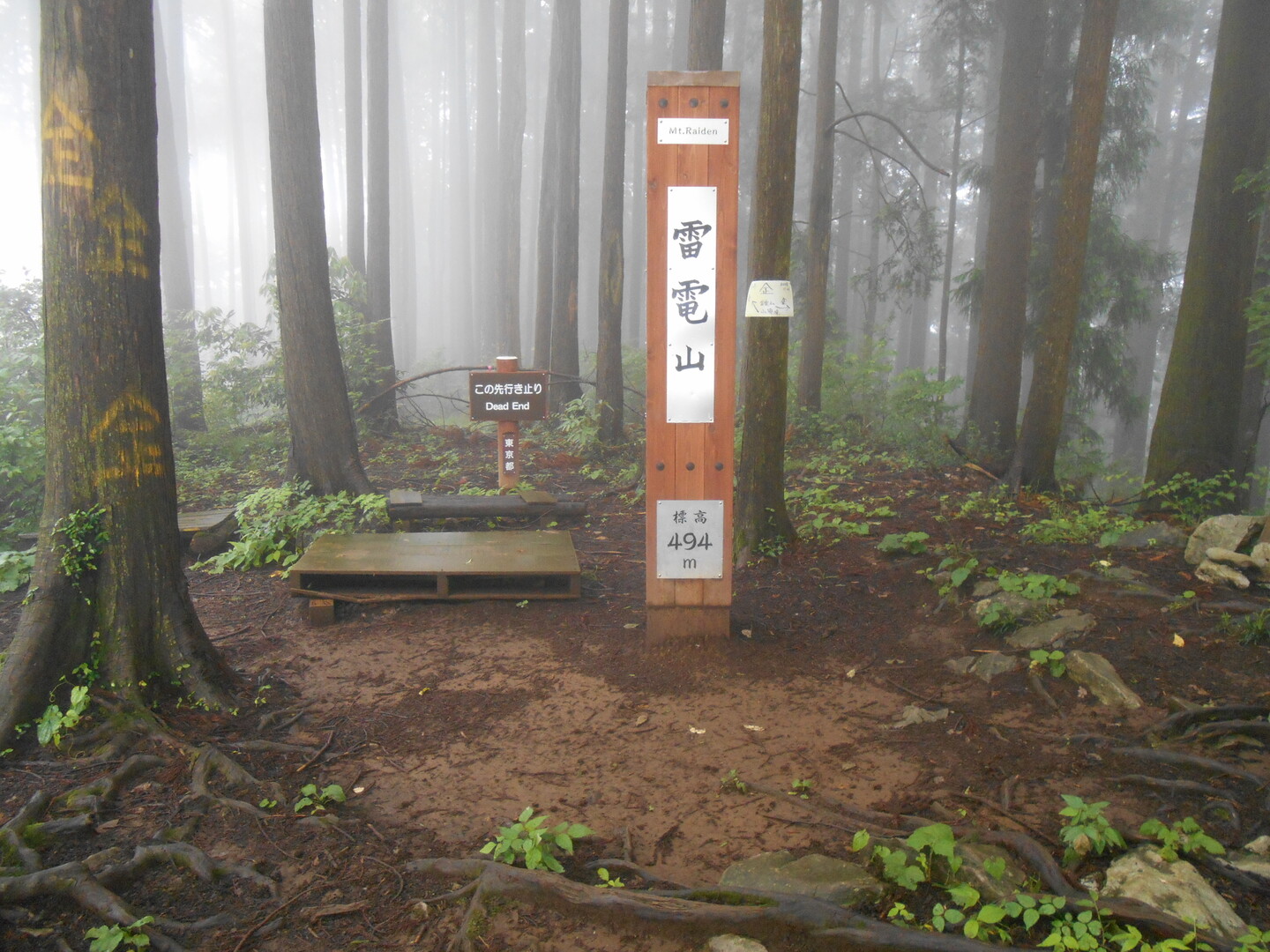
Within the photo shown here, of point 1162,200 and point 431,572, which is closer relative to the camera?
point 431,572

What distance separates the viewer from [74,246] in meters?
4.10

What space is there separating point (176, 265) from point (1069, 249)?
17840 mm

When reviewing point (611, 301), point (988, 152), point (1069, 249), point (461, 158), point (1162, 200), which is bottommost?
point (611, 301)

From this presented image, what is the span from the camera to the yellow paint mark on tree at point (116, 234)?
13.5 ft

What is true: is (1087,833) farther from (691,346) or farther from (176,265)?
(176,265)

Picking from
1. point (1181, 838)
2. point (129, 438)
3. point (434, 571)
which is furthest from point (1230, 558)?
point (129, 438)

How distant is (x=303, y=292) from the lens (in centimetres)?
913

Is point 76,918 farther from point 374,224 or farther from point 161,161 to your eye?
point 161,161

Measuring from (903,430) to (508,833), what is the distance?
36.1 ft

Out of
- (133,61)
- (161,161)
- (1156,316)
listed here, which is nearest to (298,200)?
(133,61)

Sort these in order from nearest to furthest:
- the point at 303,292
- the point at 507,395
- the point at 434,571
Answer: the point at 434,571
the point at 303,292
the point at 507,395

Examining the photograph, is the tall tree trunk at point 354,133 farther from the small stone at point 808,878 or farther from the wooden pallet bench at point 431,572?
the small stone at point 808,878

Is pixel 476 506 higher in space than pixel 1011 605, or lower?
lower

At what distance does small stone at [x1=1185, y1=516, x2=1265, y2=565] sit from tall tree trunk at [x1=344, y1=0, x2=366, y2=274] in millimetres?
15293
